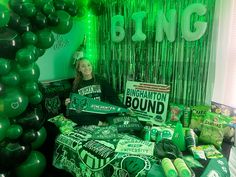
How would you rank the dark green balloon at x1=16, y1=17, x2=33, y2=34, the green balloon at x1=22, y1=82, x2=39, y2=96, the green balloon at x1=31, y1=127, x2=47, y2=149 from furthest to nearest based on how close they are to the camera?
the green balloon at x1=31, y1=127, x2=47, y2=149 < the green balloon at x1=22, y1=82, x2=39, y2=96 < the dark green balloon at x1=16, y1=17, x2=33, y2=34

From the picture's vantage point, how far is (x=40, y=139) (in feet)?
6.96

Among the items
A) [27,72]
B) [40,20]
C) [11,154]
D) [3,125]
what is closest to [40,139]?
[11,154]

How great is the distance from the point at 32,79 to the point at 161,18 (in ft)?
4.07

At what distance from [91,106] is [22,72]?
77 centimetres

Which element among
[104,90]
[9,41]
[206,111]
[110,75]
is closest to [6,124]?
[9,41]

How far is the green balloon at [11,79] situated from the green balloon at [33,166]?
687mm

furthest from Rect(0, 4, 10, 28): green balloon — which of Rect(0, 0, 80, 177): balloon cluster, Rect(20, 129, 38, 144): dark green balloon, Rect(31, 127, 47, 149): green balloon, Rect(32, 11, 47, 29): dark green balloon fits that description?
Rect(31, 127, 47, 149): green balloon

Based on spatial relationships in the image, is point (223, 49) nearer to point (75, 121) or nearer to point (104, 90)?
point (104, 90)

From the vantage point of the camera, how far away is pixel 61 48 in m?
2.67

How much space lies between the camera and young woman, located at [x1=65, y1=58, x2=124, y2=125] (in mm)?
2344

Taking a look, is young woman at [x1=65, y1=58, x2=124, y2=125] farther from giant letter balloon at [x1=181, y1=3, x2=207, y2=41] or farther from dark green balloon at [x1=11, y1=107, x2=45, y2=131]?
giant letter balloon at [x1=181, y1=3, x2=207, y2=41]

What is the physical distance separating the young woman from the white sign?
0.44 feet

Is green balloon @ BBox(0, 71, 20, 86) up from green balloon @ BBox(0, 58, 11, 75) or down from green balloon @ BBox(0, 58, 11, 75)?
down

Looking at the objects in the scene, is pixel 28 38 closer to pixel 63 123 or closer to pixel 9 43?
pixel 9 43
